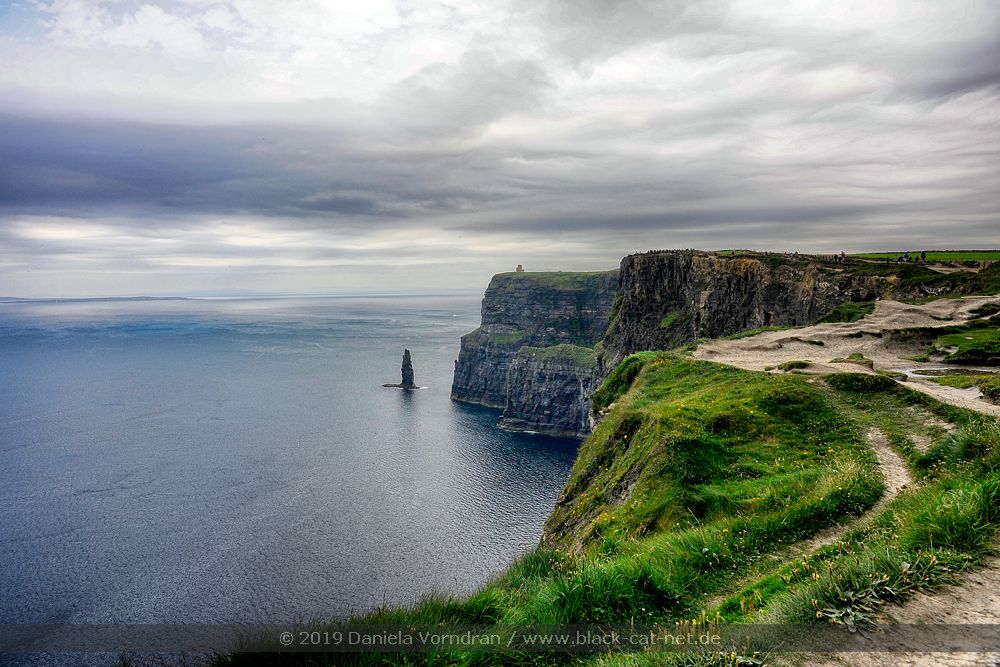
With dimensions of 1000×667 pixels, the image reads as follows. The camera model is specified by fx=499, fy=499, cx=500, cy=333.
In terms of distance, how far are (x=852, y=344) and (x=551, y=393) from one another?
98.4m

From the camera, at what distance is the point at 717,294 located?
65500 millimetres

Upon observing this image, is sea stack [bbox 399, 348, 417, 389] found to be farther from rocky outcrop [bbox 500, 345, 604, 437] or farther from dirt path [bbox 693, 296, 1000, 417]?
dirt path [bbox 693, 296, 1000, 417]

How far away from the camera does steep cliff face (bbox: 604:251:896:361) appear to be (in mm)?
52344

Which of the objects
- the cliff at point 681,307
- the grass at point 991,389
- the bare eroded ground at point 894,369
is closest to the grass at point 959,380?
the bare eroded ground at point 894,369

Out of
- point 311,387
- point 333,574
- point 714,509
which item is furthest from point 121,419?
point 714,509

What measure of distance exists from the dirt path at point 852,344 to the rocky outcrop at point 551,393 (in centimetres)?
8407

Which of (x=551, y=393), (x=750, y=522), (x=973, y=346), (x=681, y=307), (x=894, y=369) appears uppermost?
(x=681, y=307)

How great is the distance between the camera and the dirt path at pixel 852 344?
1071 inches

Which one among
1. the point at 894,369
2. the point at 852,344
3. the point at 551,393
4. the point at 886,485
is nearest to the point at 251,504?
the point at 852,344

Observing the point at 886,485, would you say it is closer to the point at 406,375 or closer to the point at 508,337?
the point at 406,375

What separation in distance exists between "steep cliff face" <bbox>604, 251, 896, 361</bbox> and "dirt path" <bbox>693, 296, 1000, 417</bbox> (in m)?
10.9

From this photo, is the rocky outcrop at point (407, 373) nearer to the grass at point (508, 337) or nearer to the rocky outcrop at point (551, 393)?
the grass at point (508, 337)

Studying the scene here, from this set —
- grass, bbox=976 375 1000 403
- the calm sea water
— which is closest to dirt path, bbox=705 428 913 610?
grass, bbox=976 375 1000 403

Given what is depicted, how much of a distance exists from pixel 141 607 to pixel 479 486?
45.8 metres
